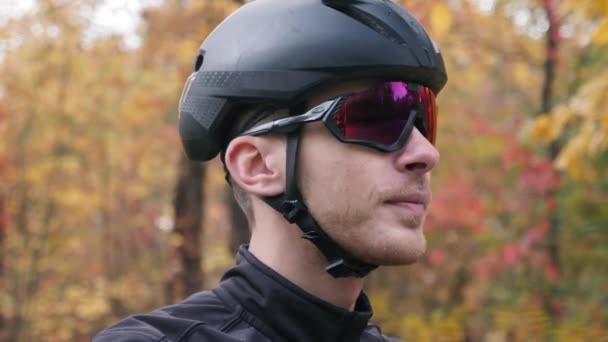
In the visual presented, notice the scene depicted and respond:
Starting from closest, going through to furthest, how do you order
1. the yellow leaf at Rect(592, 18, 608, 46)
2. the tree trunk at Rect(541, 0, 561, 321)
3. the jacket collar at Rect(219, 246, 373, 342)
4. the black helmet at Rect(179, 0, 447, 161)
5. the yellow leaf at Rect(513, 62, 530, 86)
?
the jacket collar at Rect(219, 246, 373, 342)
the black helmet at Rect(179, 0, 447, 161)
the yellow leaf at Rect(592, 18, 608, 46)
the tree trunk at Rect(541, 0, 561, 321)
the yellow leaf at Rect(513, 62, 530, 86)

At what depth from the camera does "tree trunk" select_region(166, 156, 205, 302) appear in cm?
811

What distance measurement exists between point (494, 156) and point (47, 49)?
645 centimetres

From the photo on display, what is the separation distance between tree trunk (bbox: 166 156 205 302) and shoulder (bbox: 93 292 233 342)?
20.0 feet

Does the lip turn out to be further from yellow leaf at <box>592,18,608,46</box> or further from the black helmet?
yellow leaf at <box>592,18,608,46</box>

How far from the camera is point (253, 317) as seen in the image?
6.57 feet

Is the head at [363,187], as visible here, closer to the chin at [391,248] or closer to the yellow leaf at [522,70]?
the chin at [391,248]

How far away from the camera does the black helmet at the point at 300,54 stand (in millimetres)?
2098

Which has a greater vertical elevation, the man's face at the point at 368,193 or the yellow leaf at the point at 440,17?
the yellow leaf at the point at 440,17

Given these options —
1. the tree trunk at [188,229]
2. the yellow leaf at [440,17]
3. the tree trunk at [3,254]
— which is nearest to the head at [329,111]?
the yellow leaf at [440,17]

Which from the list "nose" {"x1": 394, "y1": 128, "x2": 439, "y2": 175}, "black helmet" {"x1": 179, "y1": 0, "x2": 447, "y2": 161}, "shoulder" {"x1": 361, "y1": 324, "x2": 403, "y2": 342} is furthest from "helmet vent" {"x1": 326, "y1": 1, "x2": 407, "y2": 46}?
"shoulder" {"x1": 361, "y1": 324, "x2": 403, "y2": 342}

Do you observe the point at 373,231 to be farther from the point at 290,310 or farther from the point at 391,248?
the point at 290,310

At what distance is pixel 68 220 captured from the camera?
1482 cm

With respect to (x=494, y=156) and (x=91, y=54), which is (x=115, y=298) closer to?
(x=91, y=54)

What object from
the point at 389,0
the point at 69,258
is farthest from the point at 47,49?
the point at 389,0
